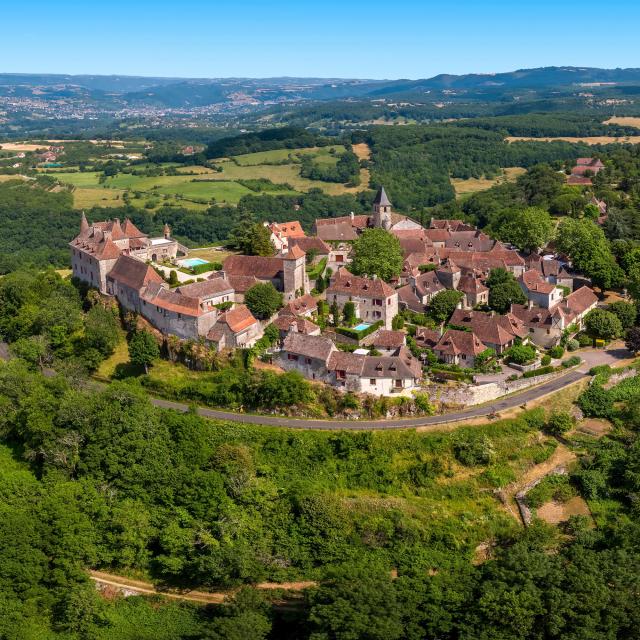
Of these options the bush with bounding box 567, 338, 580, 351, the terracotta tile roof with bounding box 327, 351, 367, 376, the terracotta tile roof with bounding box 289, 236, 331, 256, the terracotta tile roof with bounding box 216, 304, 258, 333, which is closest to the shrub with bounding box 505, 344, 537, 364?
the bush with bounding box 567, 338, 580, 351

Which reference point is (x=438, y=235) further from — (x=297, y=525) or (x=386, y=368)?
(x=297, y=525)

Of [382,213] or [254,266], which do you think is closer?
[254,266]

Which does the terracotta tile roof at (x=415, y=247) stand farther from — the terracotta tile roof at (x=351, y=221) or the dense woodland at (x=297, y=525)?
the dense woodland at (x=297, y=525)

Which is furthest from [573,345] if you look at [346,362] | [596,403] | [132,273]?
[132,273]

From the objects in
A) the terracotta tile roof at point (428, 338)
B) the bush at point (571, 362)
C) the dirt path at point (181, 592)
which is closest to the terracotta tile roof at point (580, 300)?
the bush at point (571, 362)

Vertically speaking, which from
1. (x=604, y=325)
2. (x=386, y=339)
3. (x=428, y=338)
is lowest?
(x=428, y=338)

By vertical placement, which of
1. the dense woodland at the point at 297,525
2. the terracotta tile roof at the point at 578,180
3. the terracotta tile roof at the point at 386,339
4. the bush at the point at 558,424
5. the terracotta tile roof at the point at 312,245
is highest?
the terracotta tile roof at the point at 578,180
